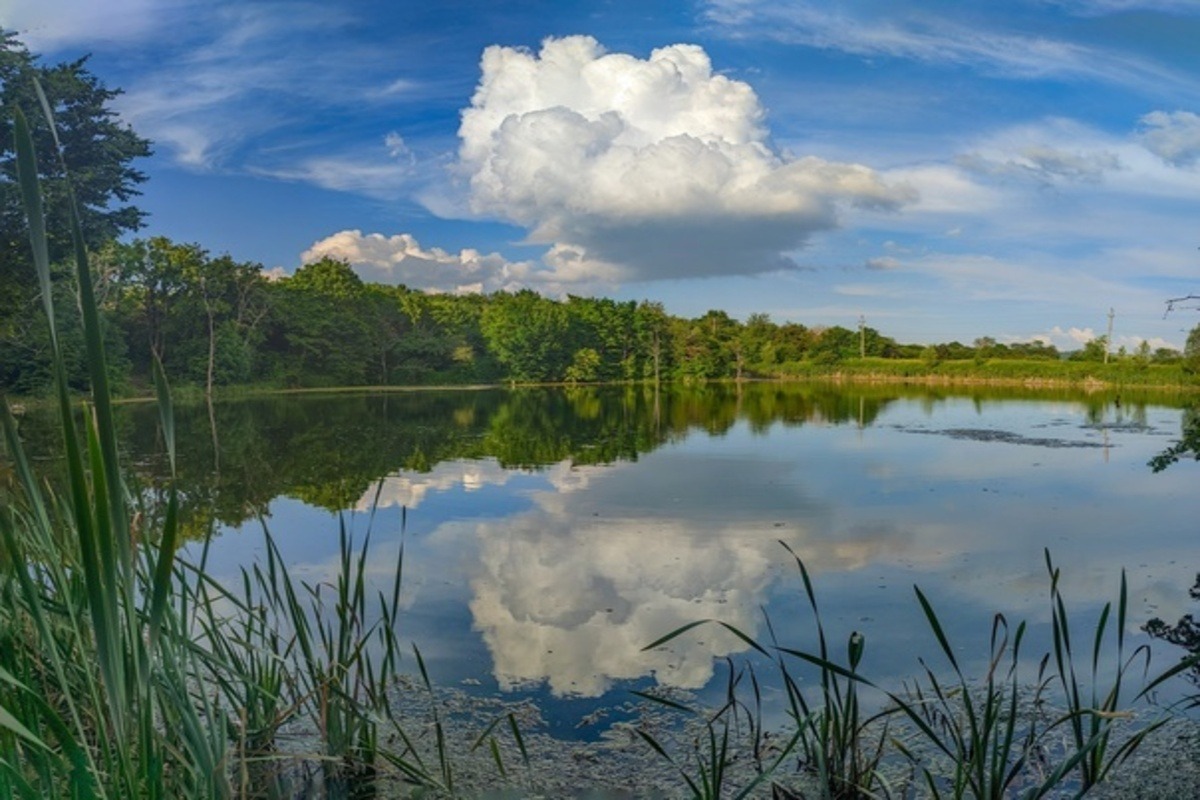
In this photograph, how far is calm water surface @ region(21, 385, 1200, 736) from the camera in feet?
18.4

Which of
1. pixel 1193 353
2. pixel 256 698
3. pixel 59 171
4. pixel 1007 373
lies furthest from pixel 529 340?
pixel 256 698

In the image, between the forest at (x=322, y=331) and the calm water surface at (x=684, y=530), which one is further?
the forest at (x=322, y=331)

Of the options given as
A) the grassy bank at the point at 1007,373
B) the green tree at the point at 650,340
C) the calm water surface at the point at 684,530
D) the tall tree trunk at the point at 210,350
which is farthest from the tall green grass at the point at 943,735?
the green tree at the point at 650,340

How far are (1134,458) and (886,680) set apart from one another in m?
12.5

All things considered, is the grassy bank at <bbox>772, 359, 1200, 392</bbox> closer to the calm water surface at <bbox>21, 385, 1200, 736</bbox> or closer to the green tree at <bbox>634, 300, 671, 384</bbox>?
the green tree at <bbox>634, 300, 671, 384</bbox>

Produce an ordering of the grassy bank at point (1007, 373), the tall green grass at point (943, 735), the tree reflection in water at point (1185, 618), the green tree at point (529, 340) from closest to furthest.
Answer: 1. the tall green grass at point (943, 735)
2. the tree reflection in water at point (1185, 618)
3. the grassy bank at point (1007, 373)
4. the green tree at point (529, 340)

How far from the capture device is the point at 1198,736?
3951mm

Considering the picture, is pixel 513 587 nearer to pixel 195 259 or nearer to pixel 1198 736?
pixel 1198 736

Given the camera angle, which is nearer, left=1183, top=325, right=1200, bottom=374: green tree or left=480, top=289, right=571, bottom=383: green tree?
left=1183, top=325, right=1200, bottom=374: green tree

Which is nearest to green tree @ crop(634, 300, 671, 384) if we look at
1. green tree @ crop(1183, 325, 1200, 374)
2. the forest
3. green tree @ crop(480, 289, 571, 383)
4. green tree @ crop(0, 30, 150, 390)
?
the forest

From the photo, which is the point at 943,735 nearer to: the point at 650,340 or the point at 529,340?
the point at 529,340

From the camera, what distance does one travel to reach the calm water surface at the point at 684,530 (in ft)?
18.4

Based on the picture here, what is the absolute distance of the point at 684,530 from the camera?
9.07m

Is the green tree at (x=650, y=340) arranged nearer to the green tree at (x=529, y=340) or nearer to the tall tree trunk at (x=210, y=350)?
the green tree at (x=529, y=340)
